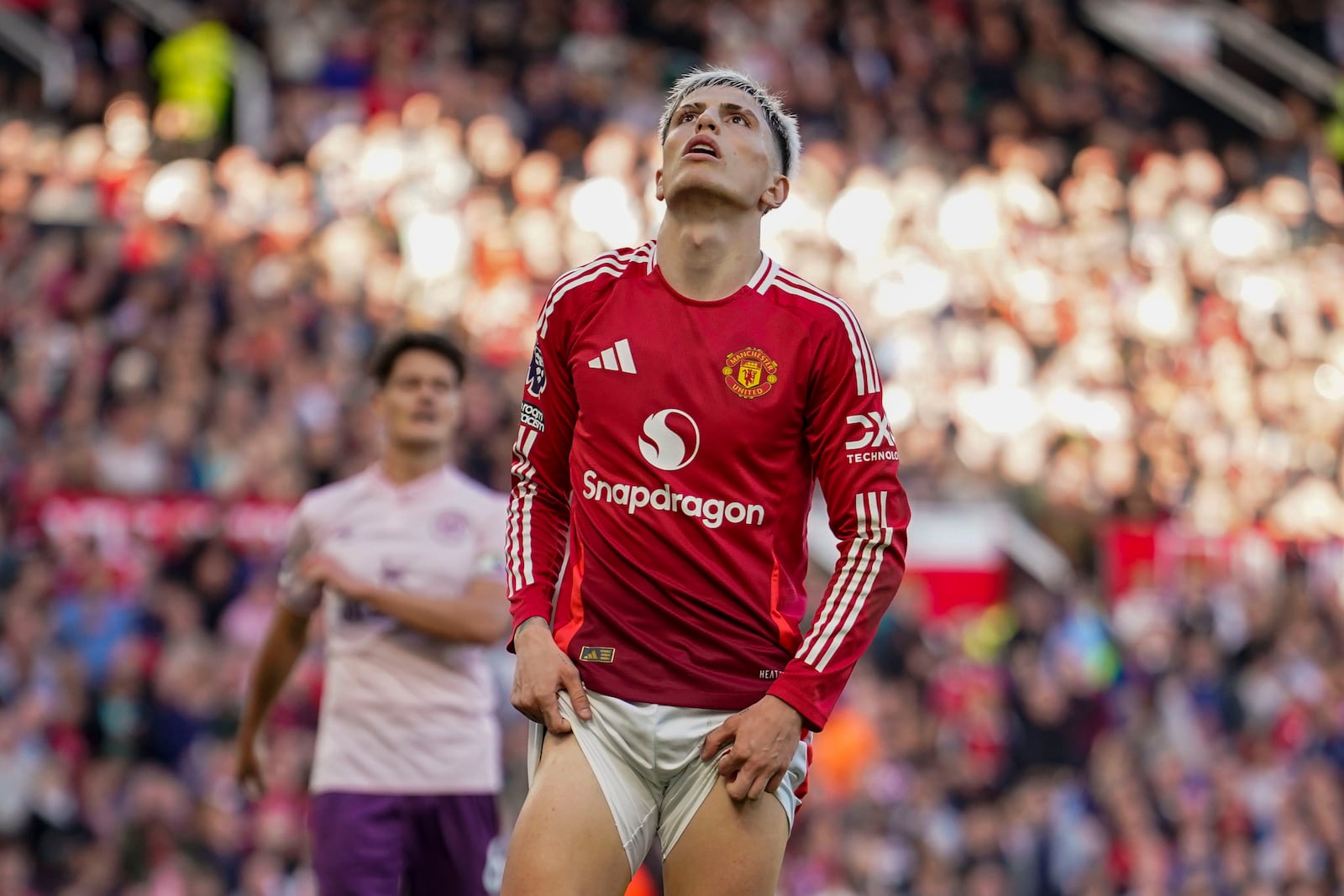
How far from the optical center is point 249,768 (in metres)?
6.51

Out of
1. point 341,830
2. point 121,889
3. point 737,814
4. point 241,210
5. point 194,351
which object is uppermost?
point 241,210

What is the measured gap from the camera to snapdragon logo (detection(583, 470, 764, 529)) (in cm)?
417

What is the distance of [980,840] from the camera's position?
535 inches

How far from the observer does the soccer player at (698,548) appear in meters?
4.03

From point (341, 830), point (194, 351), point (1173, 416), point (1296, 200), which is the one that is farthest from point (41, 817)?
point (1296, 200)

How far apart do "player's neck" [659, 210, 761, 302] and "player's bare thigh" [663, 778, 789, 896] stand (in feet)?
3.50

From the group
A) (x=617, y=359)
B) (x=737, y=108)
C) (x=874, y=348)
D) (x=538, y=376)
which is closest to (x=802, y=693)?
(x=617, y=359)

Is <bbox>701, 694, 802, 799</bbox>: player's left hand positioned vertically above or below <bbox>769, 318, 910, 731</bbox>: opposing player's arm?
below

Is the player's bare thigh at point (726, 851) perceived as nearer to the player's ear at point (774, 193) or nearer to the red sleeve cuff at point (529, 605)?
the red sleeve cuff at point (529, 605)

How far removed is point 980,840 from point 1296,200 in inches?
422

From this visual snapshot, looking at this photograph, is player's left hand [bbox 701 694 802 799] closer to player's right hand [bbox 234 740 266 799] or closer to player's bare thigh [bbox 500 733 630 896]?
player's bare thigh [bbox 500 733 630 896]

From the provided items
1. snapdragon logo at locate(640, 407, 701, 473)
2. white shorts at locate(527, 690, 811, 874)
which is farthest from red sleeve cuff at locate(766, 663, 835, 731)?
snapdragon logo at locate(640, 407, 701, 473)

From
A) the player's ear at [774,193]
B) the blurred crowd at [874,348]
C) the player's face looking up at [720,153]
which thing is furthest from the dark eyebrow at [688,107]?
the blurred crowd at [874,348]

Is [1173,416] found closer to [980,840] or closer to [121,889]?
[980,840]
